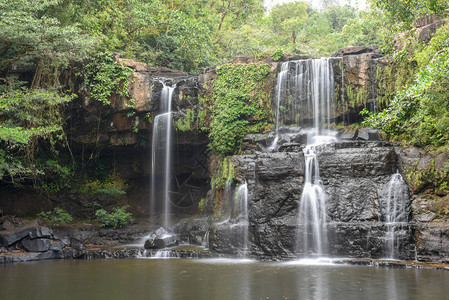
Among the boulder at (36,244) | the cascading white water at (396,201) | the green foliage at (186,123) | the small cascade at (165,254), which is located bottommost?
the small cascade at (165,254)

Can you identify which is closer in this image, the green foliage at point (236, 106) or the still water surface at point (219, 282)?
the still water surface at point (219, 282)

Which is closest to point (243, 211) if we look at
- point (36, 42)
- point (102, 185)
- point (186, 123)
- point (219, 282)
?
point (219, 282)

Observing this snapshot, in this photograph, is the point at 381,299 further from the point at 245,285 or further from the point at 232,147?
the point at 232,147

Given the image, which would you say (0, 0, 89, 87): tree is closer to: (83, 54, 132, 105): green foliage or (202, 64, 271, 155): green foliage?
(83, 54, 132, 105): green foliage

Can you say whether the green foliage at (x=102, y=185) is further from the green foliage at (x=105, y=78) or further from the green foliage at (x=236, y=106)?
the green foliage at (x=236, y=106)

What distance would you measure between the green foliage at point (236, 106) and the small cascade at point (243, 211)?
338 centimetres

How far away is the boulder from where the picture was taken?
13.3m

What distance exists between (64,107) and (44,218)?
4.56 metres

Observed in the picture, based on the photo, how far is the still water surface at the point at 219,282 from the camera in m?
7.23

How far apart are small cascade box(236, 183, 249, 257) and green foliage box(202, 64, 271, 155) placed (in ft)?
11.1

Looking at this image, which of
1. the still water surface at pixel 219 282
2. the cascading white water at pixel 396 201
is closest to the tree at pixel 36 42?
the still water surface at pixel 219 282

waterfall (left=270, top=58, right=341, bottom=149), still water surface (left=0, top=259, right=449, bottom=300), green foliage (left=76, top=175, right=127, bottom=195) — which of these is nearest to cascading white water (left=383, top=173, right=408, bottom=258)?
still water surface (left=0, top=259, right=449, bottom=300)

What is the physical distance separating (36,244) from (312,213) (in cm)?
899

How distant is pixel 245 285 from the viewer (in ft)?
26.3
